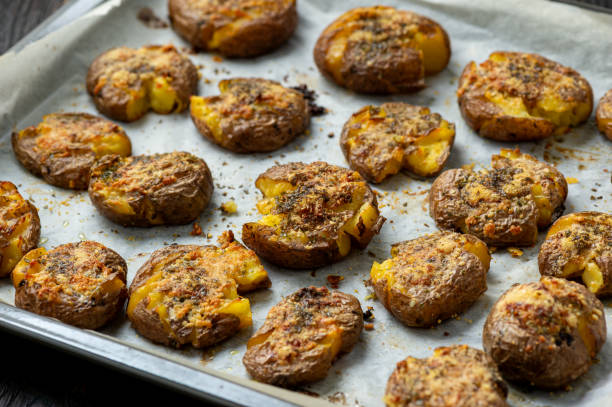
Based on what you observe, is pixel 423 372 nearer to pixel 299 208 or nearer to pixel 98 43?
pixel 299 208

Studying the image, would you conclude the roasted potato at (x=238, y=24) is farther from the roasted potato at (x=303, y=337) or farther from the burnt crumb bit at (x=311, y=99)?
the roasted potato at (x=303, y=337)

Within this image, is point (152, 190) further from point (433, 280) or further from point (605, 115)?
point (605, 115)

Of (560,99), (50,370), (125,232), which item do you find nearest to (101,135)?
(125,232)

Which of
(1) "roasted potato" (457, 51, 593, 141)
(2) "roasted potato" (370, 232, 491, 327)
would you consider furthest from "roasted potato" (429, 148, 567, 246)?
(1) "roasted potato" (457, 51, 593, 141)

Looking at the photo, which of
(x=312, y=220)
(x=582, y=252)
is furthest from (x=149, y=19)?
(x=582, y=252)

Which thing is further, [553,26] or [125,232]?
[553,26]
